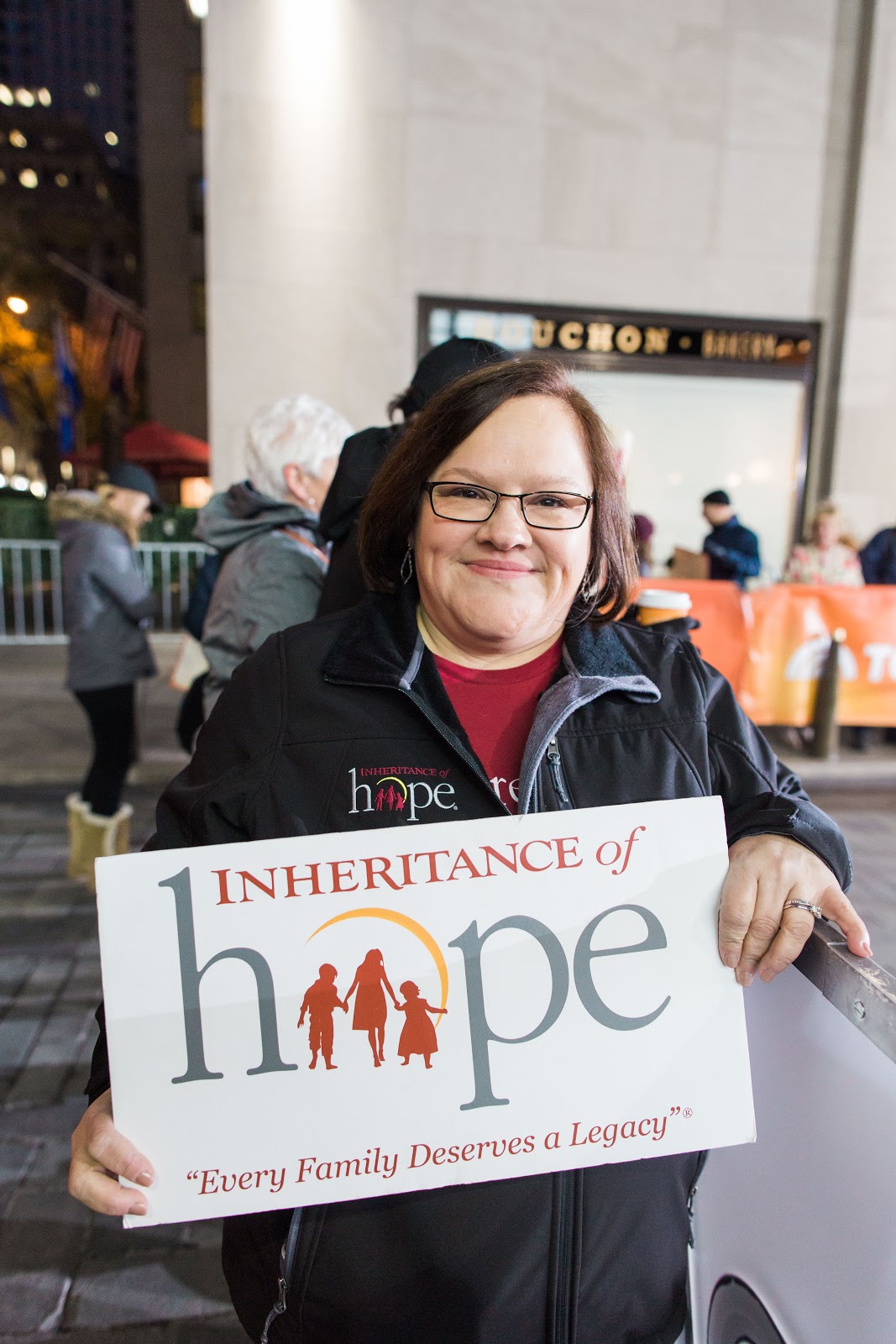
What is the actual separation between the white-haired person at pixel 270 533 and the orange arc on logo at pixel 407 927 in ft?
4.78

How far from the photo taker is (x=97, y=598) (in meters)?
4.52

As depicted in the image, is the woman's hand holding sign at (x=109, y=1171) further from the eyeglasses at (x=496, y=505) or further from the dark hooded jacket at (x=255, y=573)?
the dark hooded jacket at (x=255, y=573)

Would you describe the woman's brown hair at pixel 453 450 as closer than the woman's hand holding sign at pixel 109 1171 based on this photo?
No

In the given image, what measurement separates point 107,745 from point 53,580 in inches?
301

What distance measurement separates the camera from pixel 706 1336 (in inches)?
57.9

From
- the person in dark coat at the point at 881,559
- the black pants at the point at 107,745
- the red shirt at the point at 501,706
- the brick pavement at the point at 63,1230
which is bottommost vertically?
the brick pavement at the point at 63,1230

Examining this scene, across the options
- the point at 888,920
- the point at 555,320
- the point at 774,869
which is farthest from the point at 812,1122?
the point at 555,320

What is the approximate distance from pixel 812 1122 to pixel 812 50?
11523 millimetres

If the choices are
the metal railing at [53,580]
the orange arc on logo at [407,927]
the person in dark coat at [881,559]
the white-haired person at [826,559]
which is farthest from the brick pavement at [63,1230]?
the metal railing at [53,580]

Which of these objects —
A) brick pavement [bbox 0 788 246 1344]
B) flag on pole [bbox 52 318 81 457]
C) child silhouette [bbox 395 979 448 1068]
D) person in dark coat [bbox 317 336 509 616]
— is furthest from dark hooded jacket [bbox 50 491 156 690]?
flag on pole [bbox 52 318 81 457]

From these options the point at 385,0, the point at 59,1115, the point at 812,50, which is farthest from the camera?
Answer: the point at 812,50

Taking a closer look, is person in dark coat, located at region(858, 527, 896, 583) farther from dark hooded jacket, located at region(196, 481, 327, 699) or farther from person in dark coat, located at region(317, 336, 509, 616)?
person in dark coat, located at region(317, 336, 509, 616)

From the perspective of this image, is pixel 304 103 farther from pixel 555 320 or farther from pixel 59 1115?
pixel 59 1115

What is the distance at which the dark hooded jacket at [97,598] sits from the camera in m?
4.46
